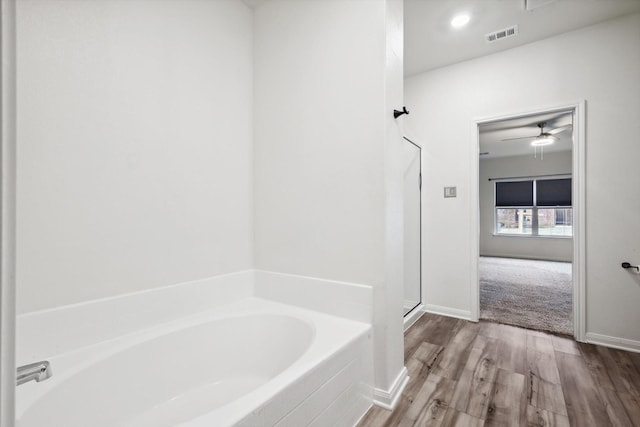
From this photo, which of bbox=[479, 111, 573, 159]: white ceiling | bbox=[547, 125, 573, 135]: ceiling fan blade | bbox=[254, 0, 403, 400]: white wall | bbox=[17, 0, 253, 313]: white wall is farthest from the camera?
bbox=[547, 125, 573, 135]: ceiling fan blade

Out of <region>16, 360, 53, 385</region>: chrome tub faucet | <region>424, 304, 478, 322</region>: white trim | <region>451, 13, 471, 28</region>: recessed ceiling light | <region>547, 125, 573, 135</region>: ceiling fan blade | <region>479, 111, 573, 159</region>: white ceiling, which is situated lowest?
<region>424, 304, 478, 322</region>: white trim

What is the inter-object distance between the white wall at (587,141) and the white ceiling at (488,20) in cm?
12

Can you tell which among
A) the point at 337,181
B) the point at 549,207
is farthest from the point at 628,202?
the point at 549,207

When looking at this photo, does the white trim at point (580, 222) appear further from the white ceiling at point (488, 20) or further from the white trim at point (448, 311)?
the white trim at point (448, 311)

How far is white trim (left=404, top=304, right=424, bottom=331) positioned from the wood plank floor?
5.2 inches

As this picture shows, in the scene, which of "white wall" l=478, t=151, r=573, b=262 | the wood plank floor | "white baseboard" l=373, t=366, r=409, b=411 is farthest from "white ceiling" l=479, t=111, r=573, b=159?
"white baseboard" l=373, t=366, r=409, b=411

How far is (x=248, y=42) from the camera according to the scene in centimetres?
207

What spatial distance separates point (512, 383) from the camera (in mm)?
A: 1760

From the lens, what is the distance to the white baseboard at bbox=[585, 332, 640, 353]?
2.17m

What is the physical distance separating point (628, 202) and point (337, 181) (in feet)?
7.68

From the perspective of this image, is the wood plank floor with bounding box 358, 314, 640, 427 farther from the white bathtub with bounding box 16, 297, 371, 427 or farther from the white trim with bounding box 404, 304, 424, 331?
the white bathtub with bounding box 16, 297, 371, 427

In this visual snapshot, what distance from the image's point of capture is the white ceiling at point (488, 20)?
2.12m

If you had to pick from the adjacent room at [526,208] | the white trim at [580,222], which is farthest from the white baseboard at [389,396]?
the adjacent room at [526,208]

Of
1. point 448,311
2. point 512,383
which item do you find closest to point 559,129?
point 448,311
